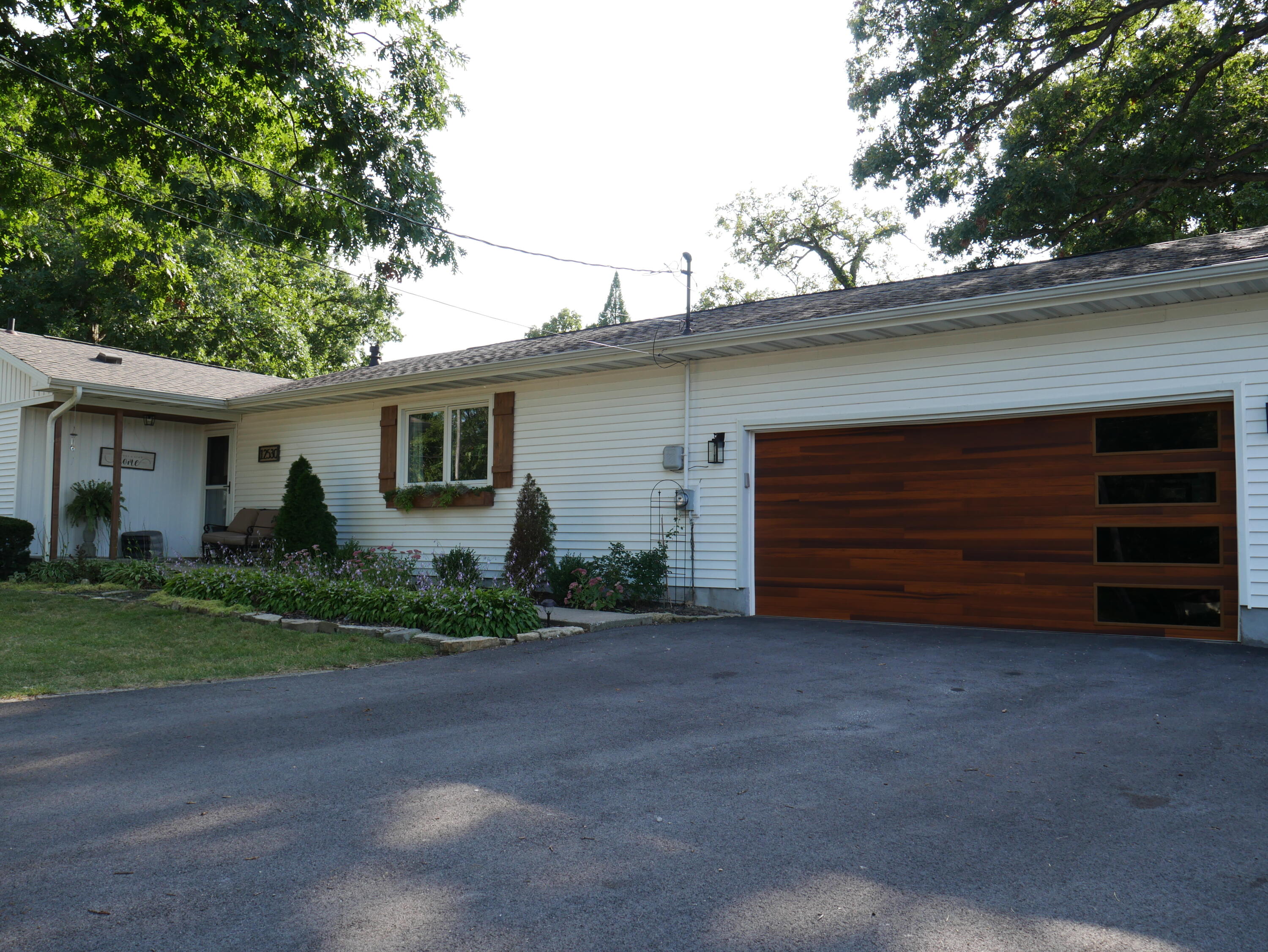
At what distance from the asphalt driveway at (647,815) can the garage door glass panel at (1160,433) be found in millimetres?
2538

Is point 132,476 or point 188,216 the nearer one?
point 188,216

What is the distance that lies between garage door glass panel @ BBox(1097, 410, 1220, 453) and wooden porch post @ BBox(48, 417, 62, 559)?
13997 millimetres

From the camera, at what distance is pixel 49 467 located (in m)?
13.5

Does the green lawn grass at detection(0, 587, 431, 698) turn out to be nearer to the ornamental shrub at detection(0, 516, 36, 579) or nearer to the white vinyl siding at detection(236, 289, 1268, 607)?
the ornamental shrub at detection(0, 516, 36, 579)

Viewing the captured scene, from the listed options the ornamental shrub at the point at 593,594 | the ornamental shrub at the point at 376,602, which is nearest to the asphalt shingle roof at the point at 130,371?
the ornamental shrub at the point at 376,602

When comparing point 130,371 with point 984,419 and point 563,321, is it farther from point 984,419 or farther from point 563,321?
point 563,321

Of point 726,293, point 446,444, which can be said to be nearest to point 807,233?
point 726,293

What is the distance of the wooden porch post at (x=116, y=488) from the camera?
13.6m

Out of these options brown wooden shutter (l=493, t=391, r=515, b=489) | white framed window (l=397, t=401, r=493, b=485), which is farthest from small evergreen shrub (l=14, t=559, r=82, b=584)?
brown wooden shutter (l=493, t=391, r=515, b=489)

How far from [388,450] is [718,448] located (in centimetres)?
569

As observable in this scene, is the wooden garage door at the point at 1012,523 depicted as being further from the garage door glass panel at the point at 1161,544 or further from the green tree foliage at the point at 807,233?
the green tree foliage at the point at 807,233

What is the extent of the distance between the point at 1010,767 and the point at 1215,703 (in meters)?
2.02

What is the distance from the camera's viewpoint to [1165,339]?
25.5 ft

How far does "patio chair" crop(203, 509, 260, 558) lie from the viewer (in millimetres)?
14156
